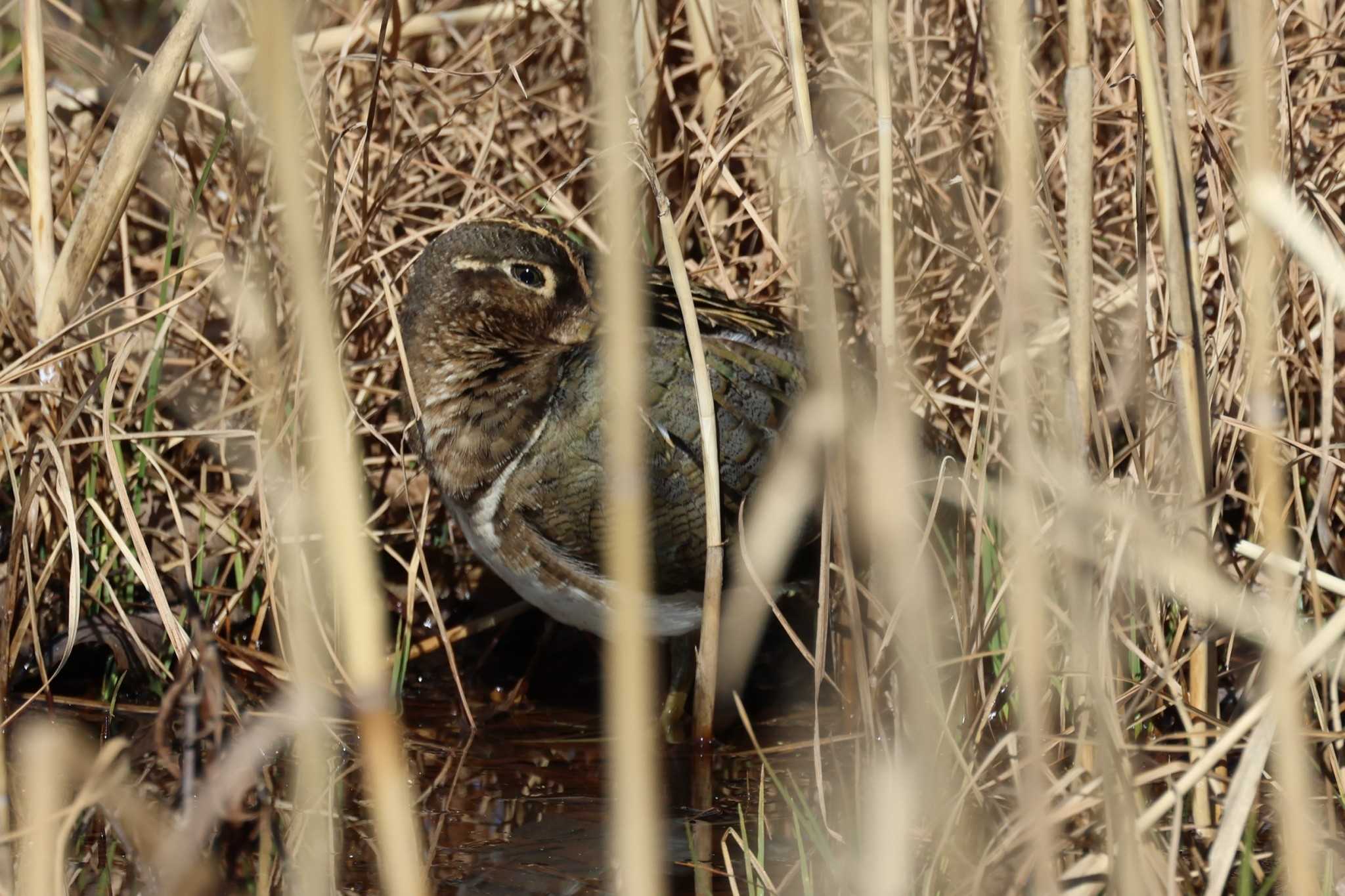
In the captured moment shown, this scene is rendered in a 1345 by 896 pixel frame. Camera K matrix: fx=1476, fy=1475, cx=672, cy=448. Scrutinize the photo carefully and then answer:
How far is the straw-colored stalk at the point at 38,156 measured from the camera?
117 inches

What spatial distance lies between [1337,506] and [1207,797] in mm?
1173

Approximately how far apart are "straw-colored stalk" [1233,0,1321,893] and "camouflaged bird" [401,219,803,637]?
1214mm

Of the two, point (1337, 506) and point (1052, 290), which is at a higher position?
point (1052, 290)

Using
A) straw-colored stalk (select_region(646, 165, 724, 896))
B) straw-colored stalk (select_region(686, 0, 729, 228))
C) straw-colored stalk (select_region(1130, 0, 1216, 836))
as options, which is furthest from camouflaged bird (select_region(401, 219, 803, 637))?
straw-colored stalk (select_region(1130, 0, 1216, 836))

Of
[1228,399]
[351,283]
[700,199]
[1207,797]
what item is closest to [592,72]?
[700,199]

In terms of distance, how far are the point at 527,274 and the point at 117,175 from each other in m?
1.00

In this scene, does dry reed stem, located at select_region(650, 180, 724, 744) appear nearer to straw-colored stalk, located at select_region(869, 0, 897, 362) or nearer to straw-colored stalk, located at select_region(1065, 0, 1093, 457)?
straw-colored stalk, located at select_region(869, 0, 897, 362)

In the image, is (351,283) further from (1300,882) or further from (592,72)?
(1300,882)

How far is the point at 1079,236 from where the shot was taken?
2.18 meters

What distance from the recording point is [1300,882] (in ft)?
5.74

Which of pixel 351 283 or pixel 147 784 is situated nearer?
pixel 147 784

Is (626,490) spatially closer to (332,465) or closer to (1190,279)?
(332,465)

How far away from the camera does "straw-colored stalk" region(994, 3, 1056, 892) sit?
6.23 ft

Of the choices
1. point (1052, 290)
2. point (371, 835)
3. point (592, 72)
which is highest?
point (592, 72)
